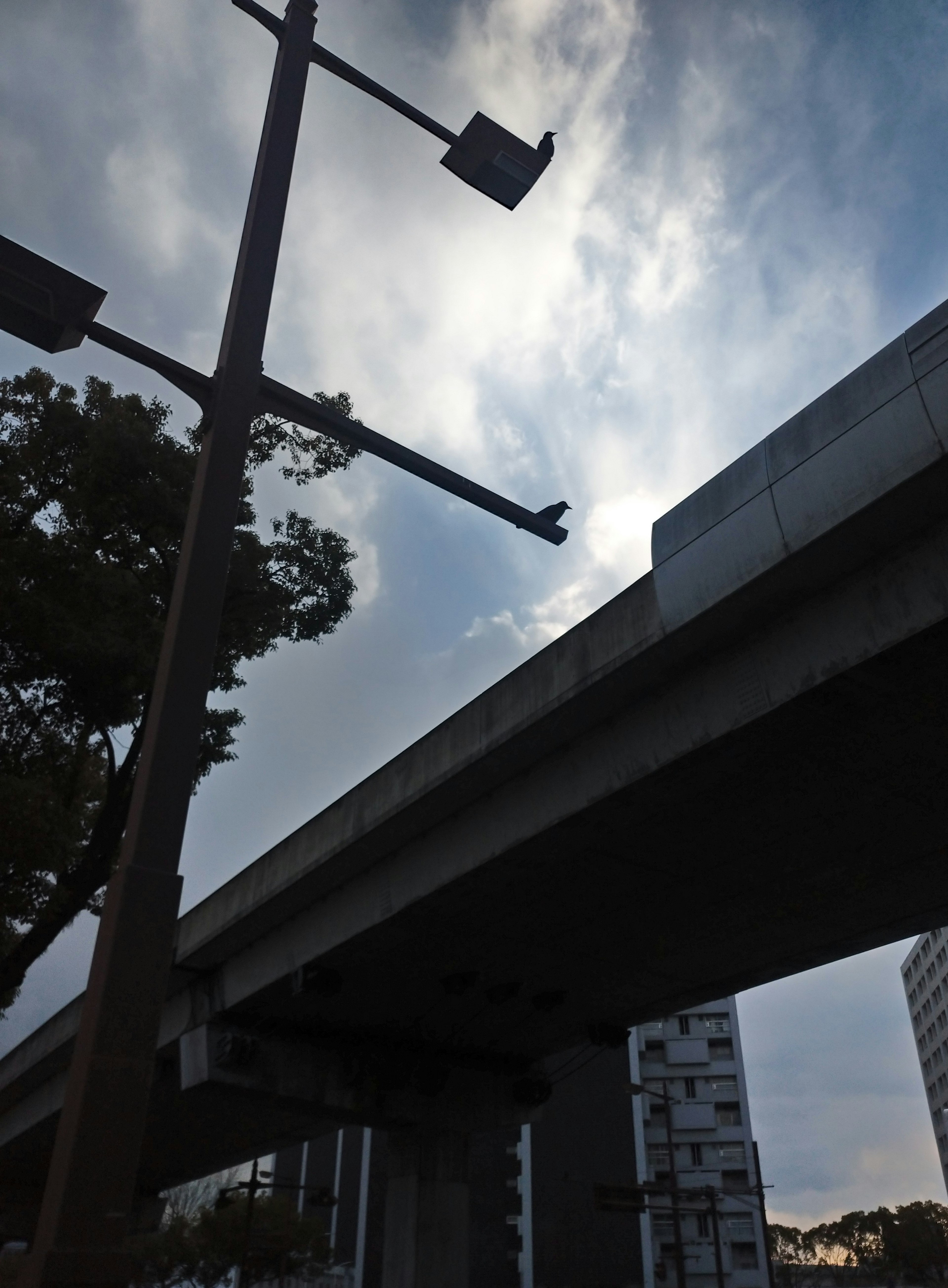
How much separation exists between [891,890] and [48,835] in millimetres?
12316

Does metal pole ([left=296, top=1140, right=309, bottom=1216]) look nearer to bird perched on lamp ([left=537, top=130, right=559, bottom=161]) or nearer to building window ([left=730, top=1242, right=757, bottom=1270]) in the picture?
building window ([left=730, top=1242, right=757, bottom=1270])

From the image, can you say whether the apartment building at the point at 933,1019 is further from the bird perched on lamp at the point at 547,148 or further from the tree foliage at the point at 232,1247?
the bird perched on lamp at the point at 547,148

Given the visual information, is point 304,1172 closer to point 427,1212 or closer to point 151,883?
point 427,1212

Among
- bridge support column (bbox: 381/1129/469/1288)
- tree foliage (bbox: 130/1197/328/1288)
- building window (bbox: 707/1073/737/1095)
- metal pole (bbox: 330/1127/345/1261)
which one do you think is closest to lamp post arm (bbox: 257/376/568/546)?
bridge support column (bbox: 381/1129/469/1288)

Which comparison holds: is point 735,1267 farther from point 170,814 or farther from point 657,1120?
point 170,814

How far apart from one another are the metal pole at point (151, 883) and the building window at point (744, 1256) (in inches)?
3125

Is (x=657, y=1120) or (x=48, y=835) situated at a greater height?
(x=657, y=1120)

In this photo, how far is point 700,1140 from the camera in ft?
250

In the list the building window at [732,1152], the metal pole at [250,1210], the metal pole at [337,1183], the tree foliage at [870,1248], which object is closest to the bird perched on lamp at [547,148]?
the metal pole at [250,1210]

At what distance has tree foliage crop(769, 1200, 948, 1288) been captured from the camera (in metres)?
90.4

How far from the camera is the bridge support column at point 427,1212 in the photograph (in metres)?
20.7

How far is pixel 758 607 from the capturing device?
9945mm

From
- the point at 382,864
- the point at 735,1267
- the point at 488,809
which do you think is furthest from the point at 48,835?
the point at 735,1267

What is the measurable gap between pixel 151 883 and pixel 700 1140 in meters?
82.6
